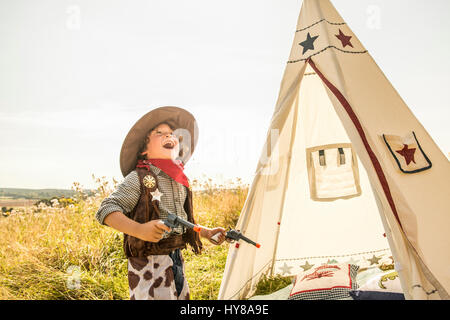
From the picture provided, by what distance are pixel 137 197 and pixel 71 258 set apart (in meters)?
2.51

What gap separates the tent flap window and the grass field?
1533 millimetres

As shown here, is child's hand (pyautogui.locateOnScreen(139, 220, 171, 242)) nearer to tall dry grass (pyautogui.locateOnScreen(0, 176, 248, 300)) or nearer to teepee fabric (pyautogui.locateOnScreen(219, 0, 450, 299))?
teepee fabric (pyautogui.locateOnScreen(219, 0, 450, 299))

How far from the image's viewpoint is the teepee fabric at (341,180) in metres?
2.28

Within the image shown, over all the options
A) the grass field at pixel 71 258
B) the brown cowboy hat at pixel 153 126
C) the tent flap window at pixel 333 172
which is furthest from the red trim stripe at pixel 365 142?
the grass field at pixel 71 258

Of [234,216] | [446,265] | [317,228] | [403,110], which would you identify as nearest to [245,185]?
[234,216]

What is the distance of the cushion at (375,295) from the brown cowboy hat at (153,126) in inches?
72.2

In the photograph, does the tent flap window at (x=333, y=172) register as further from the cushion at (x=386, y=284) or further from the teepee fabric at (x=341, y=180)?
the cushion at (x=386, y=284)

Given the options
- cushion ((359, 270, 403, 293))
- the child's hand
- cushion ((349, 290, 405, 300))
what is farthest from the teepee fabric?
the child's hand

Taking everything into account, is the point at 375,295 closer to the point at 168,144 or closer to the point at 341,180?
the point at 341,180

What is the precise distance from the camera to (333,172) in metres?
3.95

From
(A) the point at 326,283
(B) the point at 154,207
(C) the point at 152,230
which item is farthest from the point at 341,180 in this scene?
(C) the point at 152,230

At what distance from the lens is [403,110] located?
9.16 feet
